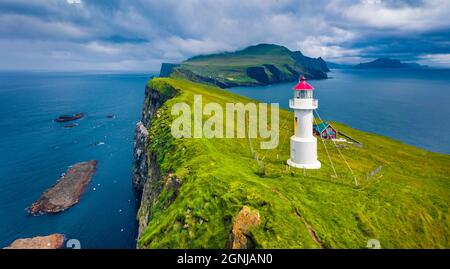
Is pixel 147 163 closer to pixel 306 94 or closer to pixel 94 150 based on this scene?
pixel 306 94

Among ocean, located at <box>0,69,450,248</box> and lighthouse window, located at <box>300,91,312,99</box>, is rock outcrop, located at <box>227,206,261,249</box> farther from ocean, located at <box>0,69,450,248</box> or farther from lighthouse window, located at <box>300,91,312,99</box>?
ocean, located at <box>0,69,450,248</box>

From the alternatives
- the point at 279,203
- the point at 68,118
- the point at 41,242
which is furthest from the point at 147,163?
the point at 68,118

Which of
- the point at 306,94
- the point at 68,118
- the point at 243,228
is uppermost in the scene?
the point at 306,94

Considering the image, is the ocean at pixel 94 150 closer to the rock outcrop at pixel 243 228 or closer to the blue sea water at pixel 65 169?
the blue sea water at pixel 65 169

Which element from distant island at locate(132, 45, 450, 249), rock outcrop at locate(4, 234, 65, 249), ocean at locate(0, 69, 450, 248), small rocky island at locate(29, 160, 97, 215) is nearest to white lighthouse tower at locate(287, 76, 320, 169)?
distant island at locate(132, 45, 450, 249)

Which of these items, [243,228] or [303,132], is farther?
[303,132]
